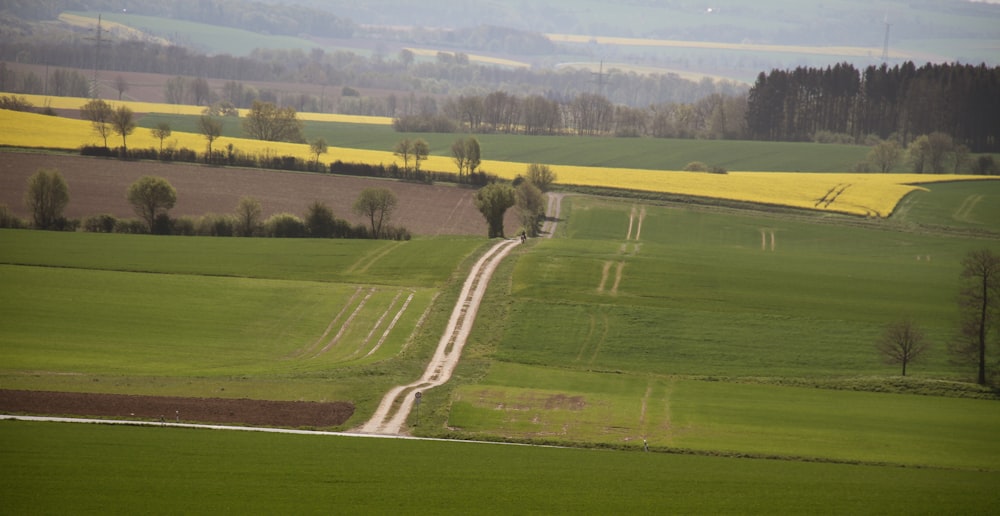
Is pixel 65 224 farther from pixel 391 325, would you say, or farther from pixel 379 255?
pixel 391 325

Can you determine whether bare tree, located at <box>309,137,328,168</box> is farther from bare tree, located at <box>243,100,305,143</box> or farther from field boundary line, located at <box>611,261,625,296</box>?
field boundary line, located at <box>611,261,625,296</box>

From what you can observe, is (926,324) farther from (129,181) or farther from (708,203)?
(129,181)

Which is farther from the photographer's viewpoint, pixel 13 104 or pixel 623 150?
pixel 623 150

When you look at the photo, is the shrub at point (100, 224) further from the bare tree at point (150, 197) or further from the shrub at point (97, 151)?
the shrub at point (97, 151)

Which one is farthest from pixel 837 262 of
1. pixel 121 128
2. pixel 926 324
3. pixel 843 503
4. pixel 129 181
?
pixel 121 128

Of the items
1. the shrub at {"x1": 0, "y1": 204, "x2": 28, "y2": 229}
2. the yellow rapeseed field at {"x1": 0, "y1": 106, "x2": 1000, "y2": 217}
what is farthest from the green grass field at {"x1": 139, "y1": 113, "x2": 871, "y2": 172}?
the shrub at {"x1": 0, "y1": 204, "x2": 28, "y2": 229}

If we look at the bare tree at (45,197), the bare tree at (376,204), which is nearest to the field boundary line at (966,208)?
the bare tree at (376,204)

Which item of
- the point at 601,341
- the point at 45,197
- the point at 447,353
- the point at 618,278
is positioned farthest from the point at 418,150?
the point at 447,353
